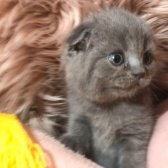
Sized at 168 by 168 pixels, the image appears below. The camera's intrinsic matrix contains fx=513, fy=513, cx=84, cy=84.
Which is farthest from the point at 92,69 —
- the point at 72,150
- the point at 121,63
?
the point at 72,150

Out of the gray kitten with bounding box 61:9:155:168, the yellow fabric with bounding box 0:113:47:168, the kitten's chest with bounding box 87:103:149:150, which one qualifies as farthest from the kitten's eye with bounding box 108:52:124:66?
the yellow fabric with bounding box 0:113:47:168

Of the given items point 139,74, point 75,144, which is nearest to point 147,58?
point 139,74

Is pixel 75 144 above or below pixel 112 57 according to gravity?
below

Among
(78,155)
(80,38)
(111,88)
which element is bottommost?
(78,155)

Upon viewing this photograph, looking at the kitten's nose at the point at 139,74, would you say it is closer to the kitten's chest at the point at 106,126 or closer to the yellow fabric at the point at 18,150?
the kitten's chest at the point at 106,126

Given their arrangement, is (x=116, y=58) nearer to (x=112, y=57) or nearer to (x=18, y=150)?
(x=112, y=57)

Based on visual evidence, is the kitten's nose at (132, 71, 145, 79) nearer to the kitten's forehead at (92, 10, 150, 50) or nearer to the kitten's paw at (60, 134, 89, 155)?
the kitten's forehead at (92, 10, 150, 50)

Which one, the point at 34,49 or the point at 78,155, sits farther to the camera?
the point at 34,49
